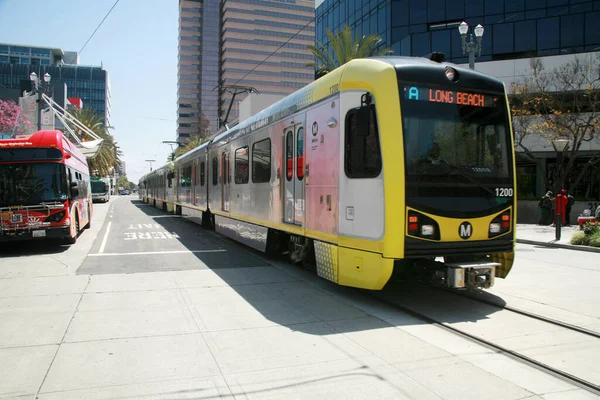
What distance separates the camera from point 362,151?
634cm

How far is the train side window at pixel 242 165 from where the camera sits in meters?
11.5

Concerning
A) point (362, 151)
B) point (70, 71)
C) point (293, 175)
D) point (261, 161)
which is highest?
point (70, 71)

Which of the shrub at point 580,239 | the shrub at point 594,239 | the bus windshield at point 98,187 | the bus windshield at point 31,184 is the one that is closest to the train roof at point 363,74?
the bus windshield at point 31,184

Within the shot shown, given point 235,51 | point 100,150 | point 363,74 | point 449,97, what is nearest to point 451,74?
point 449,97

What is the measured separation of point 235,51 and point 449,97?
435ft

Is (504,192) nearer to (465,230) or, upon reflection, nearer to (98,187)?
(465,230)

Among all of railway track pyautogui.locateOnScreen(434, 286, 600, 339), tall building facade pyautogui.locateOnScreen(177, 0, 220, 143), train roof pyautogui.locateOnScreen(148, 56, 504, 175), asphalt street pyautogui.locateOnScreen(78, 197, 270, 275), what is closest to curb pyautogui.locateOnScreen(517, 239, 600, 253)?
railway track pyautogui.locateOnScreen(434, 286, 600, 339)

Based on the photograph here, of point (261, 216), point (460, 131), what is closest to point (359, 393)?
point (460, 131)

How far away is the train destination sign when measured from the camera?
616cm

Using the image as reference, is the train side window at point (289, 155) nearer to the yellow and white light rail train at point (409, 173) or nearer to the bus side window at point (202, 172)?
the yellow and white light rail train at point (409, 173)

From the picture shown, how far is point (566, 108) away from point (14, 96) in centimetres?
6184

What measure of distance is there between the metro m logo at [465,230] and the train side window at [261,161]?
454cm

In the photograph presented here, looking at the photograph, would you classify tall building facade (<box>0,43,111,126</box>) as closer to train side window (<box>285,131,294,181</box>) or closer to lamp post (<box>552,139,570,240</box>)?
lamp post (<box>552,139,570,240</box>)

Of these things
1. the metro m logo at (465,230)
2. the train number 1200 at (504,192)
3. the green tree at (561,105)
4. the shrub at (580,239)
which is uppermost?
the green tree at (561,105)
